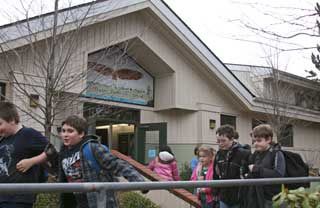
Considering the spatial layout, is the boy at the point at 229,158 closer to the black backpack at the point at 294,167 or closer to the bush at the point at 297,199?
the black backpack at the point at 294,167

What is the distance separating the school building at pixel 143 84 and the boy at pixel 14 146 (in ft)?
25.2

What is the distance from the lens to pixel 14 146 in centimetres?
412

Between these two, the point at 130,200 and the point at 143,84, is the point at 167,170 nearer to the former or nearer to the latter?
the point at 130,200

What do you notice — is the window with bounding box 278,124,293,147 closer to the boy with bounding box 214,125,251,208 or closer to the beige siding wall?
the beige siding wall

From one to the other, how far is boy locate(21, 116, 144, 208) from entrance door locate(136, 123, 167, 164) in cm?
1195

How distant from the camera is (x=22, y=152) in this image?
4.12m

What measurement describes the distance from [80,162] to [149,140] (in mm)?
12659

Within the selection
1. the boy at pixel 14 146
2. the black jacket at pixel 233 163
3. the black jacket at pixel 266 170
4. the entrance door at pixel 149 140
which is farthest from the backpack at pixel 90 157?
the entrance door at pixel 149 140

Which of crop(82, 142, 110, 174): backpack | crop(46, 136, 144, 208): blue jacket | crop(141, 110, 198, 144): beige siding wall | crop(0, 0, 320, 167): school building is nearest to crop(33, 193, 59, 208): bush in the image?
crop(46, 136, 144, 208): blue jacket

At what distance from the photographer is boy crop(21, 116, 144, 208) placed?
365 cm

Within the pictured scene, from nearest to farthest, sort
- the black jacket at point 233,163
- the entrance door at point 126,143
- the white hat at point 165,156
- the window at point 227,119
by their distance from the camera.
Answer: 1. the black jacket at point 233,163
2. the white hat at point 165,156
3. the entrance door at point 126,143
4. the window at point 227,119

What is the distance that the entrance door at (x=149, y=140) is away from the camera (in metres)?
16.1

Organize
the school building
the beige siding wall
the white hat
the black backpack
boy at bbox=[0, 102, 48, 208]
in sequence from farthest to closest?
the beige siding wall → the school building → the white hat → the black backpack → boy at bbox=[0, 102, 48, 208]

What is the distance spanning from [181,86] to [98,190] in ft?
46.6
